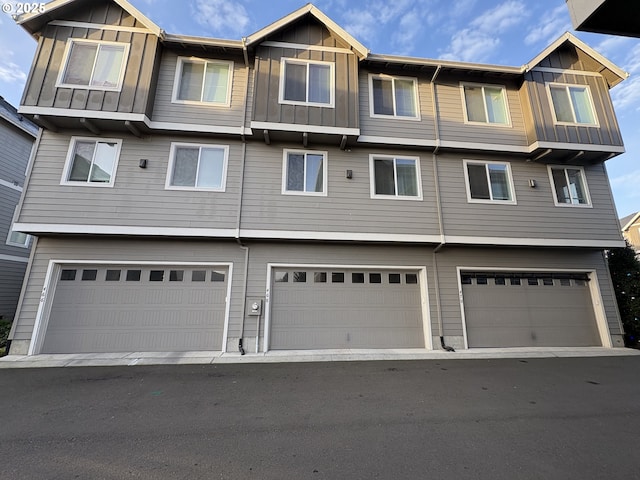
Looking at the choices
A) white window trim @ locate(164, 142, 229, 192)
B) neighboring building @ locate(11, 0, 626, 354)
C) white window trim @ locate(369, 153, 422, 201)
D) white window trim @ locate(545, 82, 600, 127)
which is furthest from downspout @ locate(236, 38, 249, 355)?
white window trim @ locate(545, 82, 600, 127)

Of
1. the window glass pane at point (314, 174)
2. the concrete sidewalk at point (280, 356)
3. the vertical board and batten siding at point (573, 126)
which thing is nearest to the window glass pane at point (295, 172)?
the window glass pane at point (314, 174)

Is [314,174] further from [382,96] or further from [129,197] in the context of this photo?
[129,197]

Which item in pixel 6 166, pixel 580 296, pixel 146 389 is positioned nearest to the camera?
pixel 146 389

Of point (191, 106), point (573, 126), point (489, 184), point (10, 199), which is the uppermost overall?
point (191, 106)

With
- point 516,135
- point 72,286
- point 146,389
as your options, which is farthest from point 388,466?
point 516,135

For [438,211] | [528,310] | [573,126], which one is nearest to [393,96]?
[438,211]

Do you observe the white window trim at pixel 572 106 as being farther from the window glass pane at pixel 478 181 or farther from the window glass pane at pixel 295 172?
the window glass pane at pixel 295 172

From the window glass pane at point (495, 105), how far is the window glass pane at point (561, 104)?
1392 millimetres

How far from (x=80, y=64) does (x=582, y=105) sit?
557 inches

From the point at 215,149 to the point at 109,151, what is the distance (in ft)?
8.74

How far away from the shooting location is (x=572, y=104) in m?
8.12

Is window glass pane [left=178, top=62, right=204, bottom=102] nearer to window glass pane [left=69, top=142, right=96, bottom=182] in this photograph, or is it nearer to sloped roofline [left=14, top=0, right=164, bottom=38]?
sloped roofline [left=14, top=0, right=164, bottom=38]

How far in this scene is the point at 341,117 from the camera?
283 inches

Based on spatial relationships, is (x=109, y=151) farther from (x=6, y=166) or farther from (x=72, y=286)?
(x=6, y=166)
